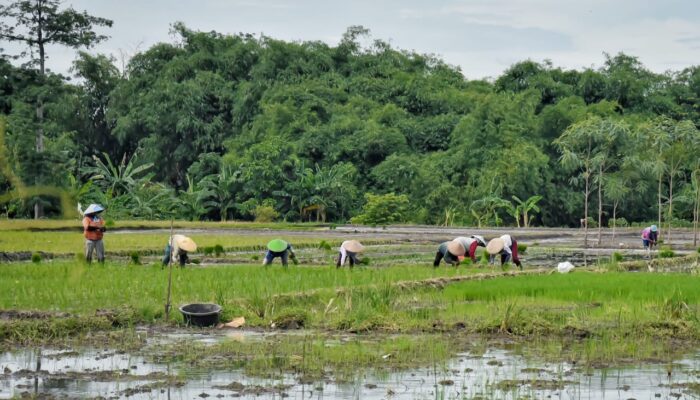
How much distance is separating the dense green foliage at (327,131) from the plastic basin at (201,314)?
19945 millimetres

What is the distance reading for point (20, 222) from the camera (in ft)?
84.5

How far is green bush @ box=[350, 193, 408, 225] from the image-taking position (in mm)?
34125

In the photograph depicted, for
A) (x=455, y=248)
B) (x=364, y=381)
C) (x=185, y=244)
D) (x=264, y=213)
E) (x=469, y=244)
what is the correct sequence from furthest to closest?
1. (x=264, y=213)
2. (x=469, y=244)
3. (x=455, y=248)
4. (x=185, y=244)
5. (x=364, y=381)

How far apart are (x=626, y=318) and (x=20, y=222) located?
19.5 metres

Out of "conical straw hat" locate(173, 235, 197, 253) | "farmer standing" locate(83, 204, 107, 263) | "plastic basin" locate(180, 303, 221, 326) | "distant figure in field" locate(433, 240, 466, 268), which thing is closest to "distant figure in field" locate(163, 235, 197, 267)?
"conical straw hat" locate(173, 235, 197, 253)

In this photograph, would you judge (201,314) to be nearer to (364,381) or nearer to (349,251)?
(364,381)

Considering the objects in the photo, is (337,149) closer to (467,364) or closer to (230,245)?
(230,245)

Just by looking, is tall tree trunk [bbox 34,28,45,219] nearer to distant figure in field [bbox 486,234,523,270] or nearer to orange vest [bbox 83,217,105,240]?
orange vest [bbox 83,217,105,240]

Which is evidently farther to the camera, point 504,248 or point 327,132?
point 327,132

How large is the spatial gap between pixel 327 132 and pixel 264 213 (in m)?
5.16

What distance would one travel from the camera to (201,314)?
9.41 m

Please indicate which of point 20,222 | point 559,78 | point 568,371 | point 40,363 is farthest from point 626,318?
point 559,78

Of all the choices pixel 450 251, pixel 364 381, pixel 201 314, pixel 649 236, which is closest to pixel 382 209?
pixel 649 236

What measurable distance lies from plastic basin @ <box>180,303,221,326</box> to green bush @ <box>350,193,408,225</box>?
2444cm
